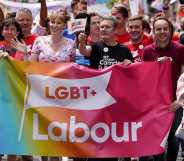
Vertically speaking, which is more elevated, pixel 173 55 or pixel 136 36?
pixel 136 36

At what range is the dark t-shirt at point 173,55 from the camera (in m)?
9.34

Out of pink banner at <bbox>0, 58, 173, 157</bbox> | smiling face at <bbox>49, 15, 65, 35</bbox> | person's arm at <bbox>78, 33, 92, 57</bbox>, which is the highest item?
smiling face at <bbox>49, 15, 65, 35</bbox>

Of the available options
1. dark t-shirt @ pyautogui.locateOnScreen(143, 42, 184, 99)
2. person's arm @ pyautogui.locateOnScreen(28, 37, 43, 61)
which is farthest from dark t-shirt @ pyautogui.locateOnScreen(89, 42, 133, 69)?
person's arm @ pyautogui.locateOnScreen(28, 37, 43, 61)

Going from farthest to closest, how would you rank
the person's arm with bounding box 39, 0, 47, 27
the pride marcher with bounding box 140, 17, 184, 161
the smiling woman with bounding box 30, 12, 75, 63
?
the person's arm with bounding box 39, 0, 47, 27
the smiling woman with bounding box 30, 12, 75, 63
the pride marcher with bounding box 140, 17, 184, 161

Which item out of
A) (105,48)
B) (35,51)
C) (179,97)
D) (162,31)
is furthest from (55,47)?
(179,97)

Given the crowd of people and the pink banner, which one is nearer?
the pink banner

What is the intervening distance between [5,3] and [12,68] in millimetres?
4830

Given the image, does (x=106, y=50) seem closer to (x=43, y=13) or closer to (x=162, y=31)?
(x=162, y=31)

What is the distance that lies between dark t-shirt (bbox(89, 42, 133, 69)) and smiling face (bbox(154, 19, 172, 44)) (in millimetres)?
399

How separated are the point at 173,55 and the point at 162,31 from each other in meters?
0.30

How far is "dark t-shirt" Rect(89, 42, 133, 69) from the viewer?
362 inches

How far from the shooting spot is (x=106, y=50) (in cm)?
923

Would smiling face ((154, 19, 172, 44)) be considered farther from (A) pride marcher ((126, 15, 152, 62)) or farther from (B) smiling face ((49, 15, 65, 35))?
(B) smiling face ((49, 15, 65, 35))

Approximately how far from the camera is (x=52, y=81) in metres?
8.85
